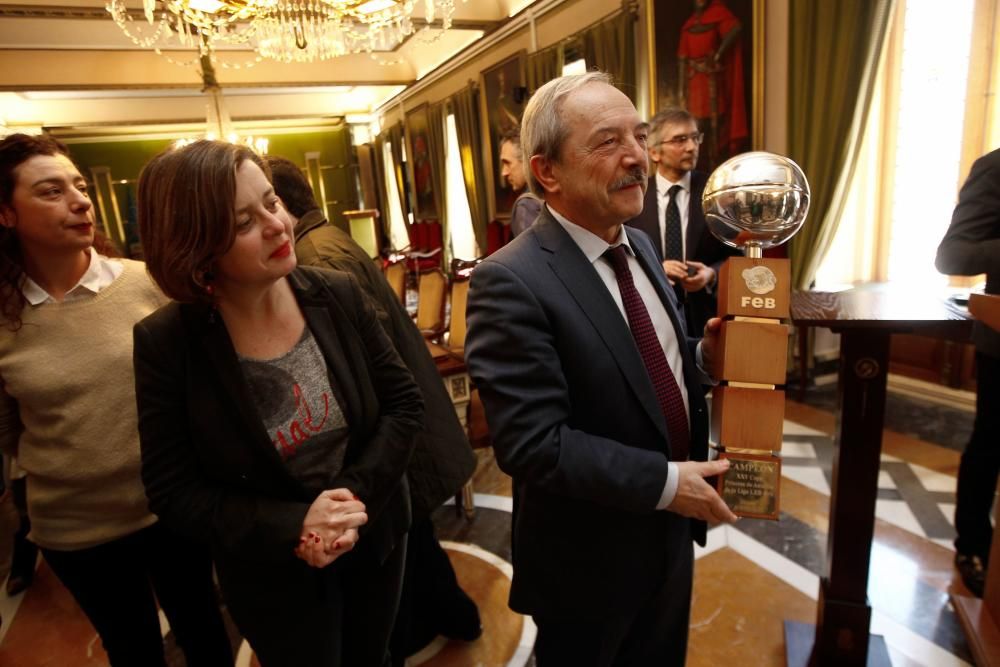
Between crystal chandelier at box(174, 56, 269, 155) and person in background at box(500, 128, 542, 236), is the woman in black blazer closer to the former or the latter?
person in background at box(500, 128, 542, 236)

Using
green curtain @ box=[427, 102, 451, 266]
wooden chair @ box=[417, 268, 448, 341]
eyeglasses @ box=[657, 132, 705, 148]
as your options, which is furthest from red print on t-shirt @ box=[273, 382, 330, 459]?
green curtain @ box=[427, 102, 451, 266]

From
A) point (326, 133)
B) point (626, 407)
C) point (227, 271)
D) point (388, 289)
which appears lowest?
point (626, 407)

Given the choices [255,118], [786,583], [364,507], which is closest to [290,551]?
[364,507]

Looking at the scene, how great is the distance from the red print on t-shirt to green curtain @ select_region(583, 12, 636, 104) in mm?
3990

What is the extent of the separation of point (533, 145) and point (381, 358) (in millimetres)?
562

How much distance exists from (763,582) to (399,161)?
921 centimetres

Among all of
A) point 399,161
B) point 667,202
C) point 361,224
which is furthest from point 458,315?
point 399,161

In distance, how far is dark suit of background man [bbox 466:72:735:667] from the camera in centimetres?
105

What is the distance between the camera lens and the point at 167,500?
1085mm

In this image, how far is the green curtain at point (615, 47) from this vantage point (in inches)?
178

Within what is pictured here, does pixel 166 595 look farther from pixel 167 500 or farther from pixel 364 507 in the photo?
pixel 364 507

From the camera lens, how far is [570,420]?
1123 mm

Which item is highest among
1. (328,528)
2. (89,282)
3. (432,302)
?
(89,282)

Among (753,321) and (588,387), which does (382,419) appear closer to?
(588,387)
